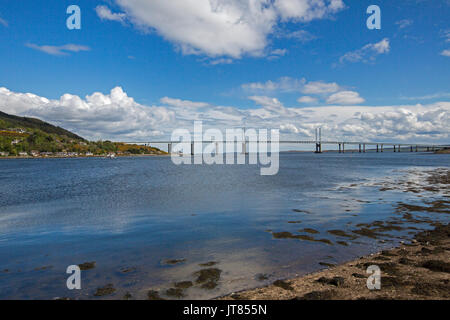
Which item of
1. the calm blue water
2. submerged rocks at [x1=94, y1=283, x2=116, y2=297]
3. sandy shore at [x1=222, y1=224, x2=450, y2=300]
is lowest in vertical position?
the calm blue water

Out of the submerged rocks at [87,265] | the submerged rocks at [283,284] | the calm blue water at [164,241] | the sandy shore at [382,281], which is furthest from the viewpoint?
the submerged rocks at [87,265]

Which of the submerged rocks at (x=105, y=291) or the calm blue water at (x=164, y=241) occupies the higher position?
the submerged rocks at (x=105, y=291)

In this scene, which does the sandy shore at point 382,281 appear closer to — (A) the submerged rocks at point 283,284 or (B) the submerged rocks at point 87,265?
(A) the submerged rocks at point 283,284

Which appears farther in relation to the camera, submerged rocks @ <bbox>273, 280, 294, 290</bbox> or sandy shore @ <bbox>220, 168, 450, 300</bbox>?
submerged rocks @ <bbox>273, 280, 294, 290</bbox>

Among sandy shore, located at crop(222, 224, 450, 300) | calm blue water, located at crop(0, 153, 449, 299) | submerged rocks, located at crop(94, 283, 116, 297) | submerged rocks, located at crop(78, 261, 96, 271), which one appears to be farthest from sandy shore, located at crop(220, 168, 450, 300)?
submerged rocks, located at crop(78, 261, 96, 271)

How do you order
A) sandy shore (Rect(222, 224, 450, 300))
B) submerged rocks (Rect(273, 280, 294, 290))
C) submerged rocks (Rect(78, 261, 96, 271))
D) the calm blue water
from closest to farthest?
sandy shore (Rect(222, 224, 450, 300)), submerged rocks (Rect(273, 280, 294, 290)), the calm blue water, submerged rocks (Rect(78, 261, 96, 271))

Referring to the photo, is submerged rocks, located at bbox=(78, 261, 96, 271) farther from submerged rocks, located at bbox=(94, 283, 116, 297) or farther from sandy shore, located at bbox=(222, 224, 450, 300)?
sandy shore, located at bbox=(222, 224, 450, 300)

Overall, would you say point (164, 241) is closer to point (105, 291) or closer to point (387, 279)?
point (105, 291)

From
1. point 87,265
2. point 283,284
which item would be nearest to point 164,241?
point 87,265

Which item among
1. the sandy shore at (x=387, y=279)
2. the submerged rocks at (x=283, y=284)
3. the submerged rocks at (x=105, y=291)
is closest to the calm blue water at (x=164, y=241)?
the submerged rocks at (x=105, y=291)
